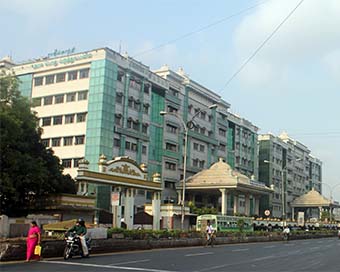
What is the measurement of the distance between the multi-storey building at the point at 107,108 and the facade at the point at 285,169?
30.3 metres

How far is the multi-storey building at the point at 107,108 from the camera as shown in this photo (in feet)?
182

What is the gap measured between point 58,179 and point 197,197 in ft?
126

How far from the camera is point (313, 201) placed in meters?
95.4

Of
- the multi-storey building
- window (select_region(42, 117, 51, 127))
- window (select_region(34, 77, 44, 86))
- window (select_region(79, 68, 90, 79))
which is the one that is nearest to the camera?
the multi-storey building

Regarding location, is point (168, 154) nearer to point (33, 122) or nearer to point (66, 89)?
point (66, 89)

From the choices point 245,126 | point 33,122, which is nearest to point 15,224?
point 33,122

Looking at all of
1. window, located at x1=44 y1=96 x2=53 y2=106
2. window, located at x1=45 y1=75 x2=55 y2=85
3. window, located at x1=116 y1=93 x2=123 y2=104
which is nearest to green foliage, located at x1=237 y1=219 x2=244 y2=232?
window, located at x1=116 y1=93 x2=123 y2=104

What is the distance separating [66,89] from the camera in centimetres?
5888

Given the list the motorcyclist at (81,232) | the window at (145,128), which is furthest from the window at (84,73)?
the motorcyclist at (81,232)

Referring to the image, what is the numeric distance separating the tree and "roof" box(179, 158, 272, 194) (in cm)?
2802

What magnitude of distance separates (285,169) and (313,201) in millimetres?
8717

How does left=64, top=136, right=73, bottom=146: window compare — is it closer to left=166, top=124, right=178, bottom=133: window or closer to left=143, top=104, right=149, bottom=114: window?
left=143, top=104, right=149, bottom=114: window

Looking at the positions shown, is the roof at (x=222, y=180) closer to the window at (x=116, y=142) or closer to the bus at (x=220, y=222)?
the bus at (x=220, y=222)

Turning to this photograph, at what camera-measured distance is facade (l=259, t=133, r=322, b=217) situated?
100562 mm
